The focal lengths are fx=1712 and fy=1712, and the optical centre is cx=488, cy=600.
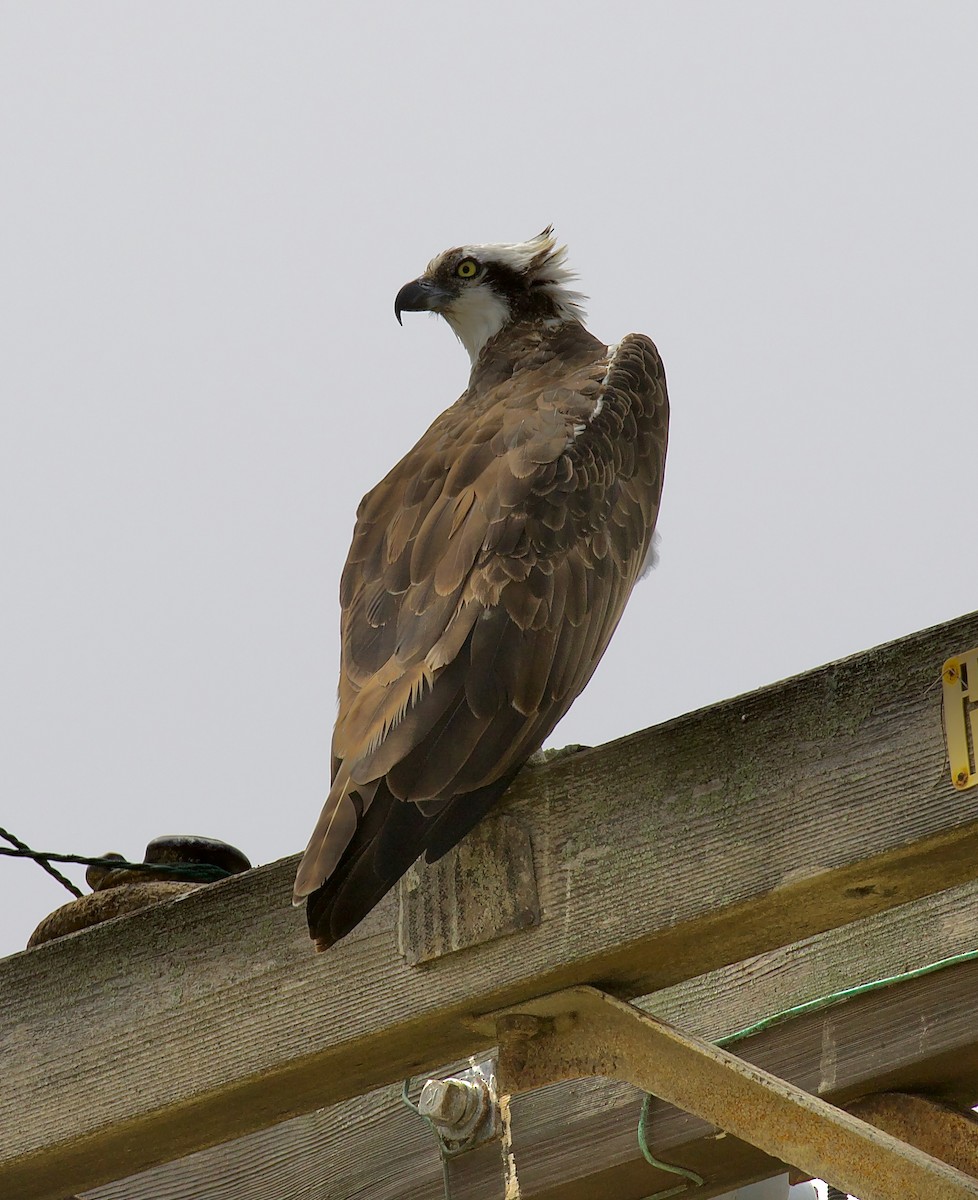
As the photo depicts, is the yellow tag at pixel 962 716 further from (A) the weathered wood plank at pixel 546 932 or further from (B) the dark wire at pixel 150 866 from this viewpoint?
(B) the dark wire at pixel 150 866

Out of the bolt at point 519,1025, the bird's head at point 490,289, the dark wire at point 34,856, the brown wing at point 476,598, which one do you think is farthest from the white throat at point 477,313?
the bolt at point 519,1025

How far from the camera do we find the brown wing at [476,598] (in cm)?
234

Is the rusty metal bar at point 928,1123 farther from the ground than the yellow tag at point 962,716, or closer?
closer

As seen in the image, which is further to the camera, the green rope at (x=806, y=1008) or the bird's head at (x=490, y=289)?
the bird's head at (x=490, y=289)

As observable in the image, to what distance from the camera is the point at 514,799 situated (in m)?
2.47

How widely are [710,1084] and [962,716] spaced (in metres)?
0.57

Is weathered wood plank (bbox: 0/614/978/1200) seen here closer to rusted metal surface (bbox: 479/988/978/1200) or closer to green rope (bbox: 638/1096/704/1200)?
rusted metal surface (bbox: 479/988/978/1200)

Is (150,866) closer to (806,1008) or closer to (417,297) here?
(806,1008)

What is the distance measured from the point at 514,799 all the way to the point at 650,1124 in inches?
30.5

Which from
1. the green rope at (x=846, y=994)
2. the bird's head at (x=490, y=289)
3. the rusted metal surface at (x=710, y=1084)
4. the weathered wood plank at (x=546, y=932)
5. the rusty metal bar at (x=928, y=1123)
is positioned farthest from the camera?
the bird's head at (x=490, y=289)

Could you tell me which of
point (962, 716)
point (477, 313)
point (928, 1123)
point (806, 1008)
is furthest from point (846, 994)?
point (477, 313)

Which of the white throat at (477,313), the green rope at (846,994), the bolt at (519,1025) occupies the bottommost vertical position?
the bolt at (519,1025)

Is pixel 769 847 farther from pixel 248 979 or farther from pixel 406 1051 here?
pixel 248 979

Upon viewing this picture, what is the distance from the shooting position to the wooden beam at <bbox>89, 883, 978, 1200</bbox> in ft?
9.29
